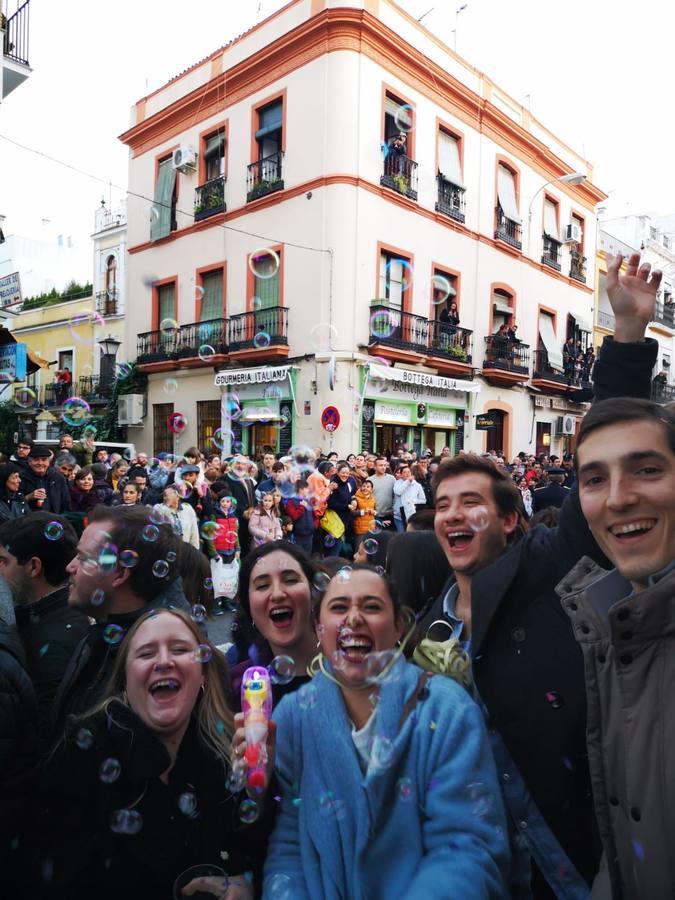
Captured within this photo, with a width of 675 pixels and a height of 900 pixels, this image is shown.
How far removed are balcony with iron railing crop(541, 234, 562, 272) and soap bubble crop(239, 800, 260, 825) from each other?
21.5 meters

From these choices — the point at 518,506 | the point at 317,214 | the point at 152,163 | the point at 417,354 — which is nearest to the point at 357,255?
the point at 317,214

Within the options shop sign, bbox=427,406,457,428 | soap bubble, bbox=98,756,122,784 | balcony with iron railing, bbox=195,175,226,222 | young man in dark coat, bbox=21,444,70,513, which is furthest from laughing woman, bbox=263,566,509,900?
balcony with iron railing, bbox=195,175,226,222

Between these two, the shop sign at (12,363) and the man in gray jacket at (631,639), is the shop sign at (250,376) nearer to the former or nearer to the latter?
the shop sign at (12,363)

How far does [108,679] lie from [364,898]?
1027 millimetres

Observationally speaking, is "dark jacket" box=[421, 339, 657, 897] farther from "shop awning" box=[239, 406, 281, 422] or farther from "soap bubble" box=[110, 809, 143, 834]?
"shop awning" box=[239, 406, 281, 422]

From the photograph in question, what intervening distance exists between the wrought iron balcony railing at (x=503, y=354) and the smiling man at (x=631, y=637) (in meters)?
16.9

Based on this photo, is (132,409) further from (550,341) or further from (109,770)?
(109,770)

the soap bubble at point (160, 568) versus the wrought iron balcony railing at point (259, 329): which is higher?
the wrought iron balcony railing at point (259, 329)

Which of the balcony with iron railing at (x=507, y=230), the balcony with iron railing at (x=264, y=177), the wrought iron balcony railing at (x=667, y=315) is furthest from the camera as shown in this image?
the wrought iron balcony railing at (x=667, y=315)

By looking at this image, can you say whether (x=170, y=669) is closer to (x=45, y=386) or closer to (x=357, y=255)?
(x=357, y=255)

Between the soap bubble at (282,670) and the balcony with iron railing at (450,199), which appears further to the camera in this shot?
the balcony with iron railing at (450,199)

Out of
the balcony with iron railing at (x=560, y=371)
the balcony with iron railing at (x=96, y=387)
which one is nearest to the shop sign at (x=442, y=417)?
the balcony with iron railing at (x=560, y=371)

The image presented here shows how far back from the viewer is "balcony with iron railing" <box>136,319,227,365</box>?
16156 millimetres

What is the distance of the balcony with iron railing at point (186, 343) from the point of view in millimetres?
16156
